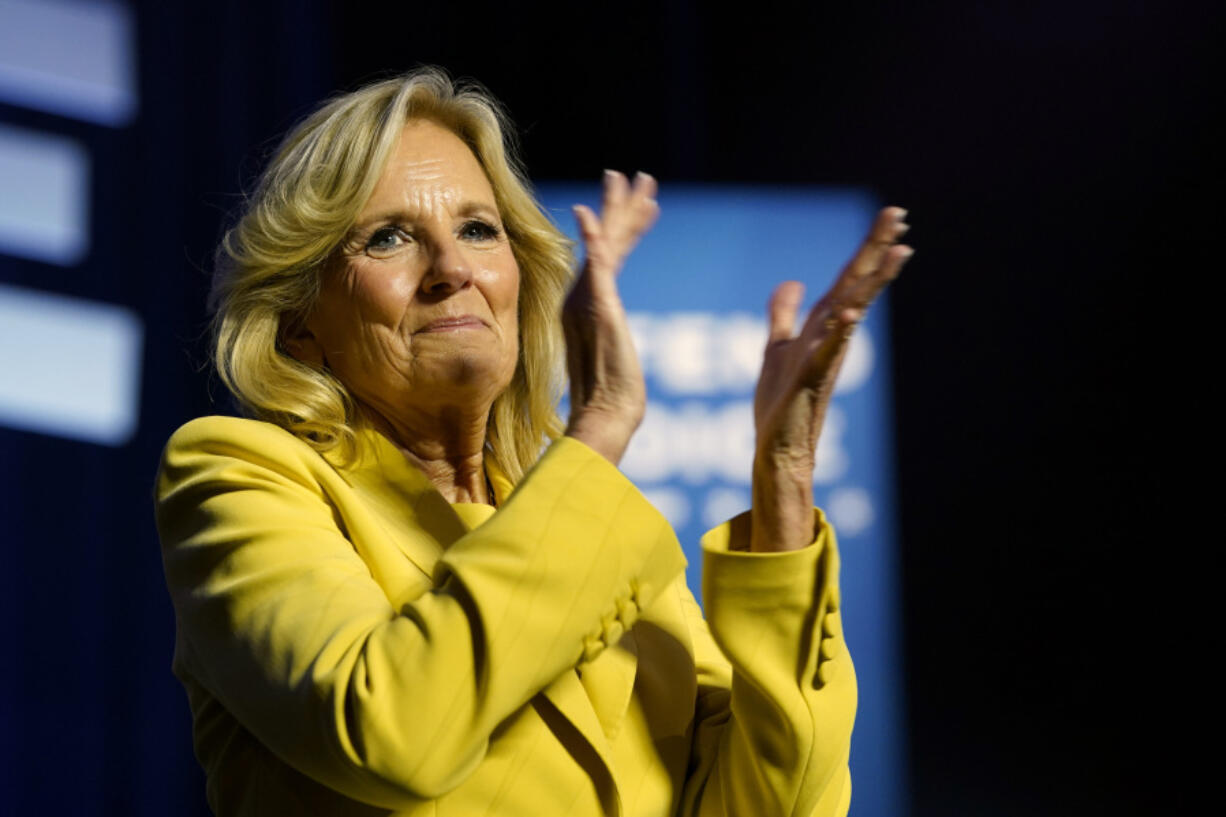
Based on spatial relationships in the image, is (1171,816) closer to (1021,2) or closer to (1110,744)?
(1110,744)

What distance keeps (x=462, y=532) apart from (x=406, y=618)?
1.12 feet

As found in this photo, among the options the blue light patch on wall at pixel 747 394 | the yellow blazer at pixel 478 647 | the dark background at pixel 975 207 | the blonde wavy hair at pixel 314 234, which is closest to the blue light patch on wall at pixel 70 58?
the dark background at pixel 975 207

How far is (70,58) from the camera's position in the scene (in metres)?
2.64

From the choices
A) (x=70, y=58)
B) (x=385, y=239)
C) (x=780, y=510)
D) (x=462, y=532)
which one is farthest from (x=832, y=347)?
(x=70, y=58)

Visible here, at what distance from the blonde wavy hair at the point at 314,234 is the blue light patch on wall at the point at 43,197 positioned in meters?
1.37

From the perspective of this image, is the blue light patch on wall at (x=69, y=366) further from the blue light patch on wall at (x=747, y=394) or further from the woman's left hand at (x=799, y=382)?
the woman's left hand at (x=799, y=382)

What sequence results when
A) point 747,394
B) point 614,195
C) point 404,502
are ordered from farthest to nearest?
point 747,394
point 404,502
point 614,195

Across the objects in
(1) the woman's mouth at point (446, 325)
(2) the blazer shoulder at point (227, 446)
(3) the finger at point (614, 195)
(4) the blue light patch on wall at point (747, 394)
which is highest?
(3) the finger at point (614, 195)

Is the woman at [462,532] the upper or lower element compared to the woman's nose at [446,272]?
lower

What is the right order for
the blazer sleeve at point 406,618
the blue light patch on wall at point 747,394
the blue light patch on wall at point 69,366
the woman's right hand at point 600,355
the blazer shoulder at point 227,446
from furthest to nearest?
the blue light patch on wall at point 747,394 → the blue light patch on wall at point 69,366 → the blazer shoulder at point 227,446 → the woman's right hand at point 600,355 → the blazer sleeve at point 406,618

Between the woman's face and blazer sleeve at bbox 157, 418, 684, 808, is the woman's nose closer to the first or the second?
the woman's face

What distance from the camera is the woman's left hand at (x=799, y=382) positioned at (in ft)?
3.36

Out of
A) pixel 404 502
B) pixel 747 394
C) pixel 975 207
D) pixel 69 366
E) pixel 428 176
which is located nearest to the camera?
pixel 404 502

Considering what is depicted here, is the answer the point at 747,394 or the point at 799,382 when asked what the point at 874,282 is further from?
the point at 747,394
